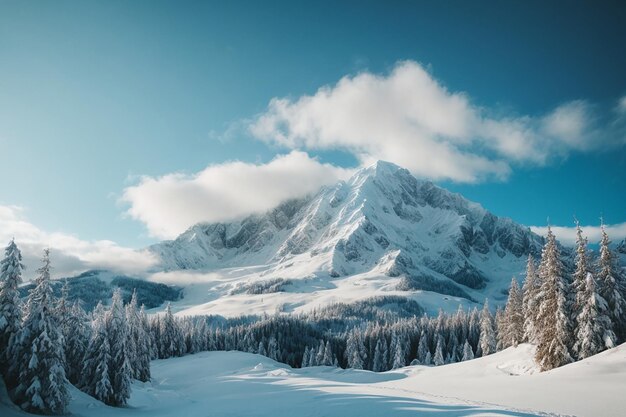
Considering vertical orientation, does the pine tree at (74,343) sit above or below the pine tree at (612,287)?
below

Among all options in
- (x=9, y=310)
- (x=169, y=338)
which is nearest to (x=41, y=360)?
(x=9, y=310)

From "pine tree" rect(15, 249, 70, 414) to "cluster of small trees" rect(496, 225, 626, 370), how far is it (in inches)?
1854

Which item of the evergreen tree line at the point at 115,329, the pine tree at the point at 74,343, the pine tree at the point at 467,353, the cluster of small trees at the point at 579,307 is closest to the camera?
the evergreen tree line at the point at 115,329

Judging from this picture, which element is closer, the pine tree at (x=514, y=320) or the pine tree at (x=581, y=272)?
the pine tree at (x=581, y=272)

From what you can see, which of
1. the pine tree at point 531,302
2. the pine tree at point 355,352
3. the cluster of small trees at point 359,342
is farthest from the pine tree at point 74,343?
the pine tree at point 355,352

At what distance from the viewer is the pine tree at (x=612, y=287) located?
140 feet

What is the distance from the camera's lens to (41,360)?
31.3 meters

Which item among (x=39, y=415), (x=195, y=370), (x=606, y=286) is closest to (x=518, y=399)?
(x=606, y=286)

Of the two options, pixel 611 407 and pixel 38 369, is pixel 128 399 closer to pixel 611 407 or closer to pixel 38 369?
pixel 38 369

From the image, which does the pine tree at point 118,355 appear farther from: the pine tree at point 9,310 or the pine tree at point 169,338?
the pine tree at point 169,338

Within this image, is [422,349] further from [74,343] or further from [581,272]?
[74,343]

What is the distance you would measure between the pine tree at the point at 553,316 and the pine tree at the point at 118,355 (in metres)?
45.3

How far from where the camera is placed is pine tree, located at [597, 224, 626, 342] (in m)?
42.8

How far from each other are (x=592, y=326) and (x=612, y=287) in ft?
19.0
